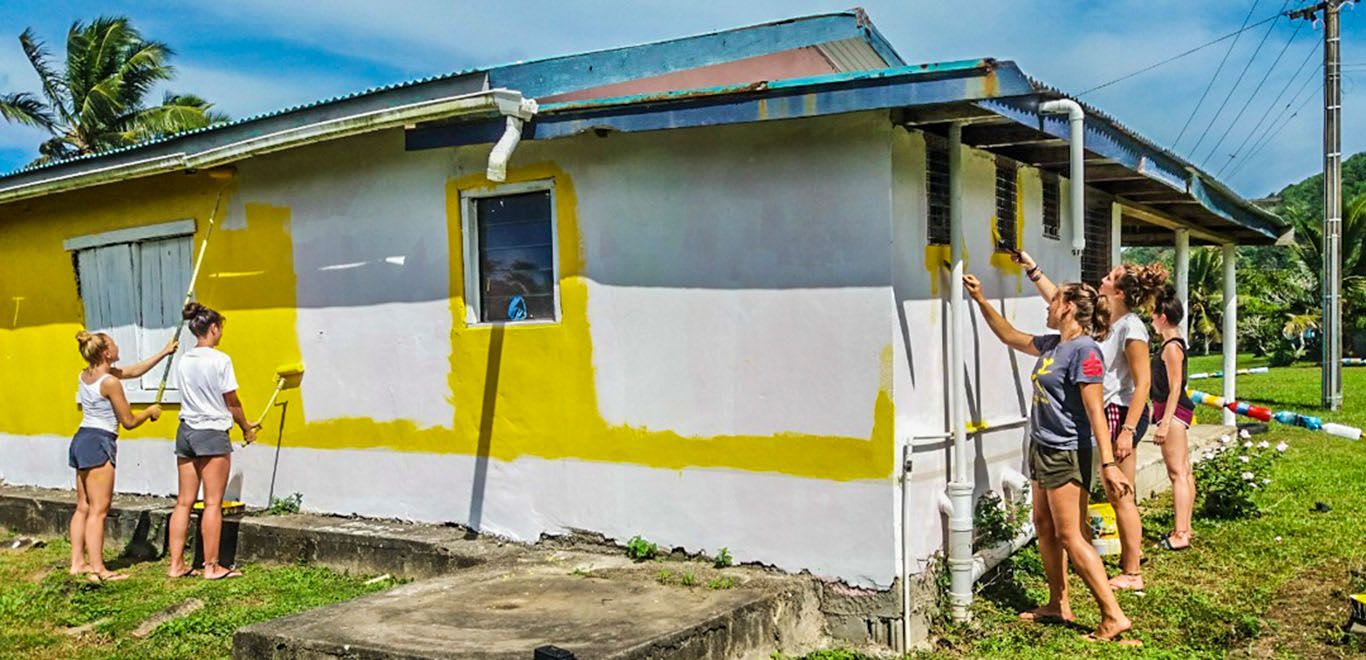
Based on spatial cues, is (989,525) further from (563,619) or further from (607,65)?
(607,65)

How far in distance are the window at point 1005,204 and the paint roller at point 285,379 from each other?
4.80 meters

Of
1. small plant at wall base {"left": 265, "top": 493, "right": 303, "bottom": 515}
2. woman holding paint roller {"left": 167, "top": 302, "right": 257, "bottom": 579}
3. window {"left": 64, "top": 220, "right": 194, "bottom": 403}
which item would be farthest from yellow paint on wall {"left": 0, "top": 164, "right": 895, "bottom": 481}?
woman holding paint roller {"left": 167, "top": 302, "right": 257, "bottom": 579}

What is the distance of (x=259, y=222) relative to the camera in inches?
309

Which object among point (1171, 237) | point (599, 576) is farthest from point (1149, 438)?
point (599, 576)

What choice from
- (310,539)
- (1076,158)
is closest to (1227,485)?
(1076,158)

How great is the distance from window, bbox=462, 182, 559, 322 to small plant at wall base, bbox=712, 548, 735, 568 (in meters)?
1.68

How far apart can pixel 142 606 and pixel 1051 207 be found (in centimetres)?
643

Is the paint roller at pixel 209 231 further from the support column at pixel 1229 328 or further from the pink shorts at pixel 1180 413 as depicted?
the support column at pixel 1229 328

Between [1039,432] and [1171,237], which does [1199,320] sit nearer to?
[1171,237]

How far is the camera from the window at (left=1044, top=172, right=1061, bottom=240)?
7520 mm

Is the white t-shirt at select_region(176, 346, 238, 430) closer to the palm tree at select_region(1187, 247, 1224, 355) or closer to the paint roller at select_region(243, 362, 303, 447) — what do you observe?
the paint roller at select_region(243, 362, 303, 447)

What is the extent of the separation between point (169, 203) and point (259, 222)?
1175 millimetres

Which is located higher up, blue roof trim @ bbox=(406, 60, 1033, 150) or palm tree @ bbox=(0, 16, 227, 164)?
palm tree @ bbox=(0, 16, 227, 164)

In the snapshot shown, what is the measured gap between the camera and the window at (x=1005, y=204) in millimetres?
6668
